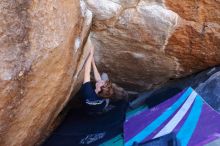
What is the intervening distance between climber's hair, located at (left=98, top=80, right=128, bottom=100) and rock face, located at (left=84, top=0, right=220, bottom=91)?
12 cm

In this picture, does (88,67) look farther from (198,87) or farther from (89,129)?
(198,87)

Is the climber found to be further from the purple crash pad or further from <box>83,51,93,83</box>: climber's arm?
the purple crash pad

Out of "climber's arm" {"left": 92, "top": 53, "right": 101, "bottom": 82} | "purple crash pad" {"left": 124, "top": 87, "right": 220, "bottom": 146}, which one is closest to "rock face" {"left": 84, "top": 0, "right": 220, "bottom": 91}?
"climber's arm" {"left": 92, "top": 53, "right": 101, "bottom": 82}

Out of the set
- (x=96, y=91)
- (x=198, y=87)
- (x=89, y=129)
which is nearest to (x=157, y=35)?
(x=198, y=87)

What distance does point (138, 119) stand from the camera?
2.46 meters

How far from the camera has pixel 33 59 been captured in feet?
5.87

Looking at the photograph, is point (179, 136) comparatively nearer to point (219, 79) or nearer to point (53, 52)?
point (219, 79)

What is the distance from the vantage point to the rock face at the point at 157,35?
2215 mm

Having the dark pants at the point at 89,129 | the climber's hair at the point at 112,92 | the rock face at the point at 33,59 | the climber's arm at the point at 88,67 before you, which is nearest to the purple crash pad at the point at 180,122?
the dark pants at the point at 89,129

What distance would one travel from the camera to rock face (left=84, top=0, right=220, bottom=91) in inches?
87.2

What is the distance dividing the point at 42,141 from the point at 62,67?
2.13ft

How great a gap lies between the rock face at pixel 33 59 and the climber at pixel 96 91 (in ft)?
1.01

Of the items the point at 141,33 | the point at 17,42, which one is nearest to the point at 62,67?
the point at 17,42

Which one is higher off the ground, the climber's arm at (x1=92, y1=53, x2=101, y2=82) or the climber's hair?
the climber's arm at (x1=92, y1=53, x2=101, y2=82)
